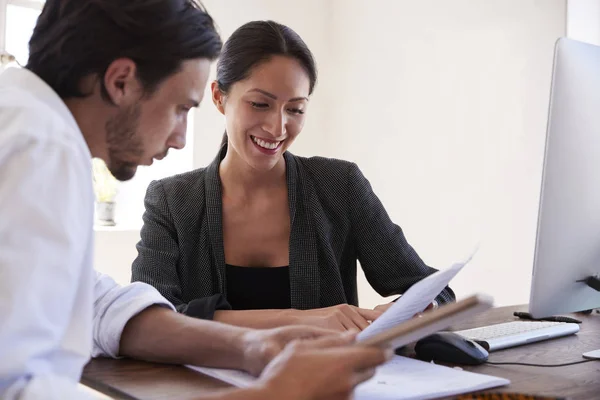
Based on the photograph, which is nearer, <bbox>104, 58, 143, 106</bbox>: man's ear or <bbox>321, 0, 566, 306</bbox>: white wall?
<bbox>104, 58, 143, 106</bbox>: man's ear

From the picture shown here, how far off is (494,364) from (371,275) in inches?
28.1

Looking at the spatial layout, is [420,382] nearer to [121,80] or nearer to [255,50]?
[121,80]

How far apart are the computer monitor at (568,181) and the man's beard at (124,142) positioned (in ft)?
2.06

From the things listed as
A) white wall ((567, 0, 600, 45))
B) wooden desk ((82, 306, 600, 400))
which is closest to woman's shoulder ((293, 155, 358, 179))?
wooden desk ((82, 306, 600, 400))

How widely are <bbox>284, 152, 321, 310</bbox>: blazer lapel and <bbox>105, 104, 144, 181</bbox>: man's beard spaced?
782mm

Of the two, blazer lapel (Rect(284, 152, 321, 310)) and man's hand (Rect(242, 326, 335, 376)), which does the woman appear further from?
man's hand (Rect(242, 326, 335, 376))

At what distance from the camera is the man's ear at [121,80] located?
933 millimetres

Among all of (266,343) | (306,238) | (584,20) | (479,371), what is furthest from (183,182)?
(584,20)

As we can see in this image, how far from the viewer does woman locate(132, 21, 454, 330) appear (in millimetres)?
1753

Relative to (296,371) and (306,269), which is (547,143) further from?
(306,269)

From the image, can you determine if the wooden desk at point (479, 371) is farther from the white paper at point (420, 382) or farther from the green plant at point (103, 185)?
the green plant at point (103, 185)

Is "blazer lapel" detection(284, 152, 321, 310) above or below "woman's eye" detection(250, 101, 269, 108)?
below

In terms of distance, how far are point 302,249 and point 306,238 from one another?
0.11 feet

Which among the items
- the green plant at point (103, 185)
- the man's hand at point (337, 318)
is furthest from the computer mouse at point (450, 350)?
the green plant at point (103, 185)
